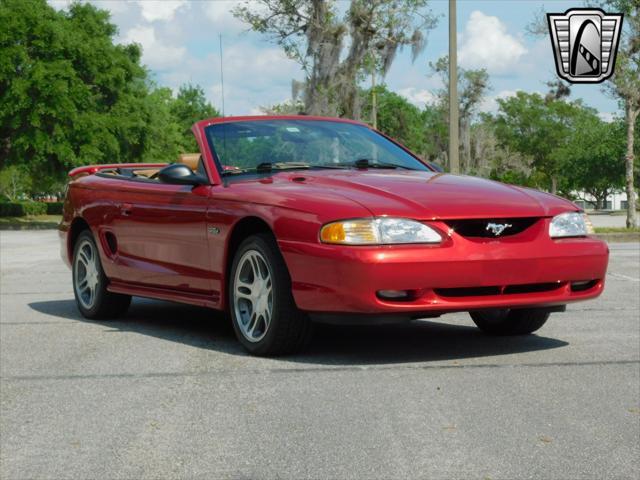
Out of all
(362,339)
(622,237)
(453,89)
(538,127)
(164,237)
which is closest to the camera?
(362,339)

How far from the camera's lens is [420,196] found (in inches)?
239

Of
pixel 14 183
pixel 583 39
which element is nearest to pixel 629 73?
pixel 583 39

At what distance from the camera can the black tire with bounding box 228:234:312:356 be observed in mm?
6133

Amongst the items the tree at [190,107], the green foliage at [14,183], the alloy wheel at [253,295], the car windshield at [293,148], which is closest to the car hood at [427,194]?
the car windshield at [293,148]

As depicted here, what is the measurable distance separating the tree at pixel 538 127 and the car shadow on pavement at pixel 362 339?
274 ft

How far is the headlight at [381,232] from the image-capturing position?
5.78 metres

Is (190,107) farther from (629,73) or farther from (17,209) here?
(629,73)

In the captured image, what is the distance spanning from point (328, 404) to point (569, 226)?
2.09 meters

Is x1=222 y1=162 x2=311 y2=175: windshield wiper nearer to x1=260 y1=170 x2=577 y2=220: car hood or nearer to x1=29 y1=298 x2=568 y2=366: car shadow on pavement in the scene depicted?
x1=260 y1=170 x2=577 y2=220: car hood

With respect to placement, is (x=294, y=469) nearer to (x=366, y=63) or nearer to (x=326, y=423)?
(x=326, y=423)

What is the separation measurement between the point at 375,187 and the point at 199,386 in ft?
5.15

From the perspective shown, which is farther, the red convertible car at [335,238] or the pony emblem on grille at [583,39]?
the pony emblem on grille at [583,39]

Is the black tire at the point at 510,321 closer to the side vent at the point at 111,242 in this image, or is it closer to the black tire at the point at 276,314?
the black tire at the point at 276,314

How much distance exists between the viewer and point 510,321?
23.6ft
